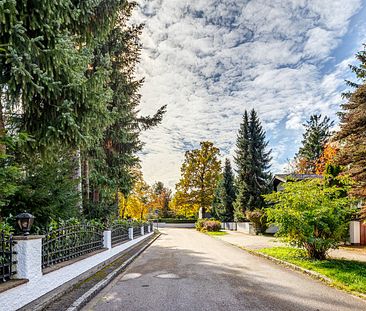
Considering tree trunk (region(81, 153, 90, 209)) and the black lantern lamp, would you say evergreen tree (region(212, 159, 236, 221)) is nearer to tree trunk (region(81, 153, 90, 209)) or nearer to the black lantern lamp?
tree trunk (region(81, 153, 90, 209))

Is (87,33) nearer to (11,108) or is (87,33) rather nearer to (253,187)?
(11,108)

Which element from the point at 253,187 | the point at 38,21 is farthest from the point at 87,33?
the point at 253,187

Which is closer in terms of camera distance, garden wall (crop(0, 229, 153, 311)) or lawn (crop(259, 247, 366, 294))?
garden wall (crop(0, 229, 153, 311))

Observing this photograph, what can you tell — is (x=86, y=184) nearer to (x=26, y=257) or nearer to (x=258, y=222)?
(x=26, y=257)

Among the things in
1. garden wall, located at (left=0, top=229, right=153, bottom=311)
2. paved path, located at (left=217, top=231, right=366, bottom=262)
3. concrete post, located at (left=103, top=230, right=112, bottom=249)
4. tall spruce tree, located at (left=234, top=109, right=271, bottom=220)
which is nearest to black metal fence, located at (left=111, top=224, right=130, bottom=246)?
concrete post, located at (left=103, top=230, right=112, bottom=249)

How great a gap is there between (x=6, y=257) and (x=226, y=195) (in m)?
42.6

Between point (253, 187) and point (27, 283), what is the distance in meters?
30.6

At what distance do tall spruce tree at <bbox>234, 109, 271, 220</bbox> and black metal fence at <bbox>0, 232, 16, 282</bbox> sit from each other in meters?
29.5

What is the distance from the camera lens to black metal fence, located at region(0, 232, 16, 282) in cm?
595

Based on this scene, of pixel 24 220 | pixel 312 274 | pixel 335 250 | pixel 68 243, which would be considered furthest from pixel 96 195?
pixel 312 274

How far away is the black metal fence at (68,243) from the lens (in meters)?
7.84

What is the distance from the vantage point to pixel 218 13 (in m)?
14.5

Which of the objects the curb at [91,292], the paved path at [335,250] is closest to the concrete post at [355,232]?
the paved path at [335,250]

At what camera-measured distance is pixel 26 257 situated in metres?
6.34
